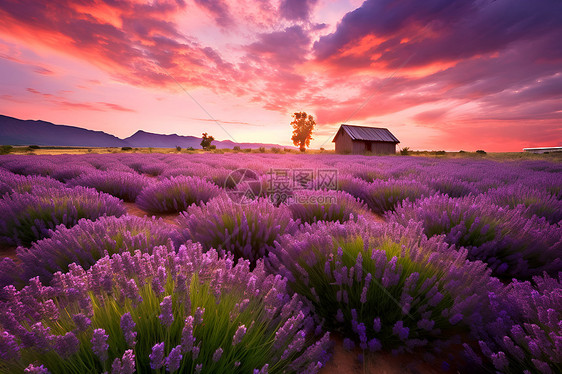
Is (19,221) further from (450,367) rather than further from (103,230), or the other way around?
(450,367)

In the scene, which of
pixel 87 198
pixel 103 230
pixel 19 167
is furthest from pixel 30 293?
pixel 19 167

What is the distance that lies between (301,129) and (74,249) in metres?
64.0

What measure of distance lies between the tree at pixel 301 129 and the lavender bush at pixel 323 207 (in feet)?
201

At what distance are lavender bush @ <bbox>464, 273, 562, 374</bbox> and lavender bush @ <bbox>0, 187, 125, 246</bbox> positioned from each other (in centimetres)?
358

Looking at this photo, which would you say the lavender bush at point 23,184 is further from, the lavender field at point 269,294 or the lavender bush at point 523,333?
the lavender bush at point 523,333

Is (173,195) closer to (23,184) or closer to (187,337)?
(23,184)

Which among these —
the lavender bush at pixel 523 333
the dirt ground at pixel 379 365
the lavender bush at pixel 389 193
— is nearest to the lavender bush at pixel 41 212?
the dirt ground at pixel 379 365

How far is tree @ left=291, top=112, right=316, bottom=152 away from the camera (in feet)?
208

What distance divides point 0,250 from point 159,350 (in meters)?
3.05

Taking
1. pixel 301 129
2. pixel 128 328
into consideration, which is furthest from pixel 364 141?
pixel 128 328

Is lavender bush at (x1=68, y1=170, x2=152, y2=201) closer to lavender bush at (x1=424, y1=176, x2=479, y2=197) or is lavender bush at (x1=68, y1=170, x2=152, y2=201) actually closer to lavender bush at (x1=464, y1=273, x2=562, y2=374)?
lavender bush at (x1=464, y1=273, x2=562, y2=374)

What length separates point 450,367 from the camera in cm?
126

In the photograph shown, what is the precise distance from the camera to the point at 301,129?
6347 cm

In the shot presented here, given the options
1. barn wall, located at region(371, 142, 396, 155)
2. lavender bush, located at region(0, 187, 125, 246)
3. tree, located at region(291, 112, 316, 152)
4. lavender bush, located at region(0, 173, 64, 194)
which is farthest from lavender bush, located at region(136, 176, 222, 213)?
tree, located at region(291, 112, 316, 152)
